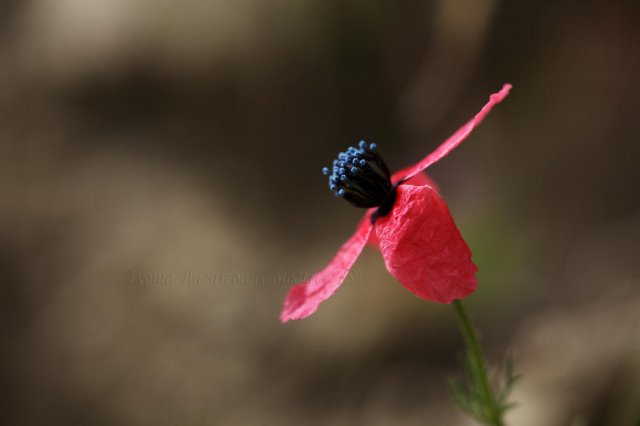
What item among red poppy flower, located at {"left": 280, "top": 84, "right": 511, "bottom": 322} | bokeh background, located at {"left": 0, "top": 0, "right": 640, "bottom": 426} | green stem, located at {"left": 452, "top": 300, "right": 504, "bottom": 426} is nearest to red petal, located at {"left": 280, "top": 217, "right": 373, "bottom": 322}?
red poppy flower, located at {"left": 280, "top": 84, "right": 511, "bottom": 322}

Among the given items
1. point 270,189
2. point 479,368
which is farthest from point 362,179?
point 270,189

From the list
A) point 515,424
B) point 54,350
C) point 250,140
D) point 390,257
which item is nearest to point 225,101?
point 250,140

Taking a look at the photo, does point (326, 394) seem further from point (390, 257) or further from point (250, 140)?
point (390, 257)

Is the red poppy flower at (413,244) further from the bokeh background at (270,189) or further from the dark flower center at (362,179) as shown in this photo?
the bokeh background at (270,189)

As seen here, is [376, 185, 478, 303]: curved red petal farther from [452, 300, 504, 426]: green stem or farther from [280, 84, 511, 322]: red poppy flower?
[452, 300, 504, 426]: green stem

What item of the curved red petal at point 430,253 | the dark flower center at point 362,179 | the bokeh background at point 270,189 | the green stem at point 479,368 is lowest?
the green stem at point 479,368

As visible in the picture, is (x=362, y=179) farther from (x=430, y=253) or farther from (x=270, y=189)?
(x=270, y=189)

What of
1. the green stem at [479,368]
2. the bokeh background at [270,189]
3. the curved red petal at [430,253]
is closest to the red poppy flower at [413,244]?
the curved red petal at [430,253]
